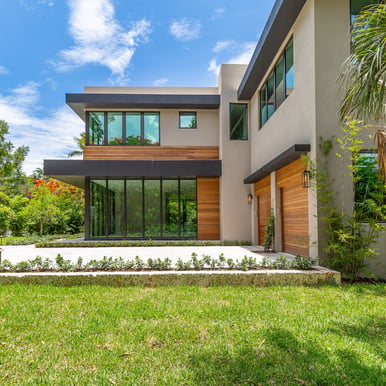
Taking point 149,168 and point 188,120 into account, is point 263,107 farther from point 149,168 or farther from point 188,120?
point 149,168

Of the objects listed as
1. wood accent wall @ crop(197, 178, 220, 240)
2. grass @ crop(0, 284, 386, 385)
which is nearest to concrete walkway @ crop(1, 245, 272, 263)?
grass @ crop(0, 284, 386, 385)

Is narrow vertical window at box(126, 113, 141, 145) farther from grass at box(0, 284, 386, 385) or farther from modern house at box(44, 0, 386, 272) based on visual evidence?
grass at box(0, 284, 386, 385)

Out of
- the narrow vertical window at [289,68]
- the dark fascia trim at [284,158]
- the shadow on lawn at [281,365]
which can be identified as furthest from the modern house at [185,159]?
the shadow on lawn at [281,365]

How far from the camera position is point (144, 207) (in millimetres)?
13898

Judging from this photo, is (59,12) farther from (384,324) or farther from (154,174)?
(384,324)

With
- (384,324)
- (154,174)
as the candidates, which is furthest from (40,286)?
(154,174)

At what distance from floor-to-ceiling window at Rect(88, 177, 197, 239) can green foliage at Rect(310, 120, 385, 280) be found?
8071mm

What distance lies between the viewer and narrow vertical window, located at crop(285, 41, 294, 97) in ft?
26.8

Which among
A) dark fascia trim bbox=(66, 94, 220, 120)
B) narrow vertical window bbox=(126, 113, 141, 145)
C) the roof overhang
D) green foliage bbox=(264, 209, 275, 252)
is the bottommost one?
green foliage bbox=(264, 209, 275, 252)

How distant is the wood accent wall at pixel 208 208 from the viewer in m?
13.6

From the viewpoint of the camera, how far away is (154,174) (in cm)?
1308

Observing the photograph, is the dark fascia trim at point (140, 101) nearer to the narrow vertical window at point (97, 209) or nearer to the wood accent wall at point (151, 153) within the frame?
the wood accent wall at point (151, 153)

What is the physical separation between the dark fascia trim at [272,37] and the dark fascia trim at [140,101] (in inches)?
92.8

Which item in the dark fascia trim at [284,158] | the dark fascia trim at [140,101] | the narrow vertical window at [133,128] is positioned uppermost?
the dark fascia trim at [140,101]
